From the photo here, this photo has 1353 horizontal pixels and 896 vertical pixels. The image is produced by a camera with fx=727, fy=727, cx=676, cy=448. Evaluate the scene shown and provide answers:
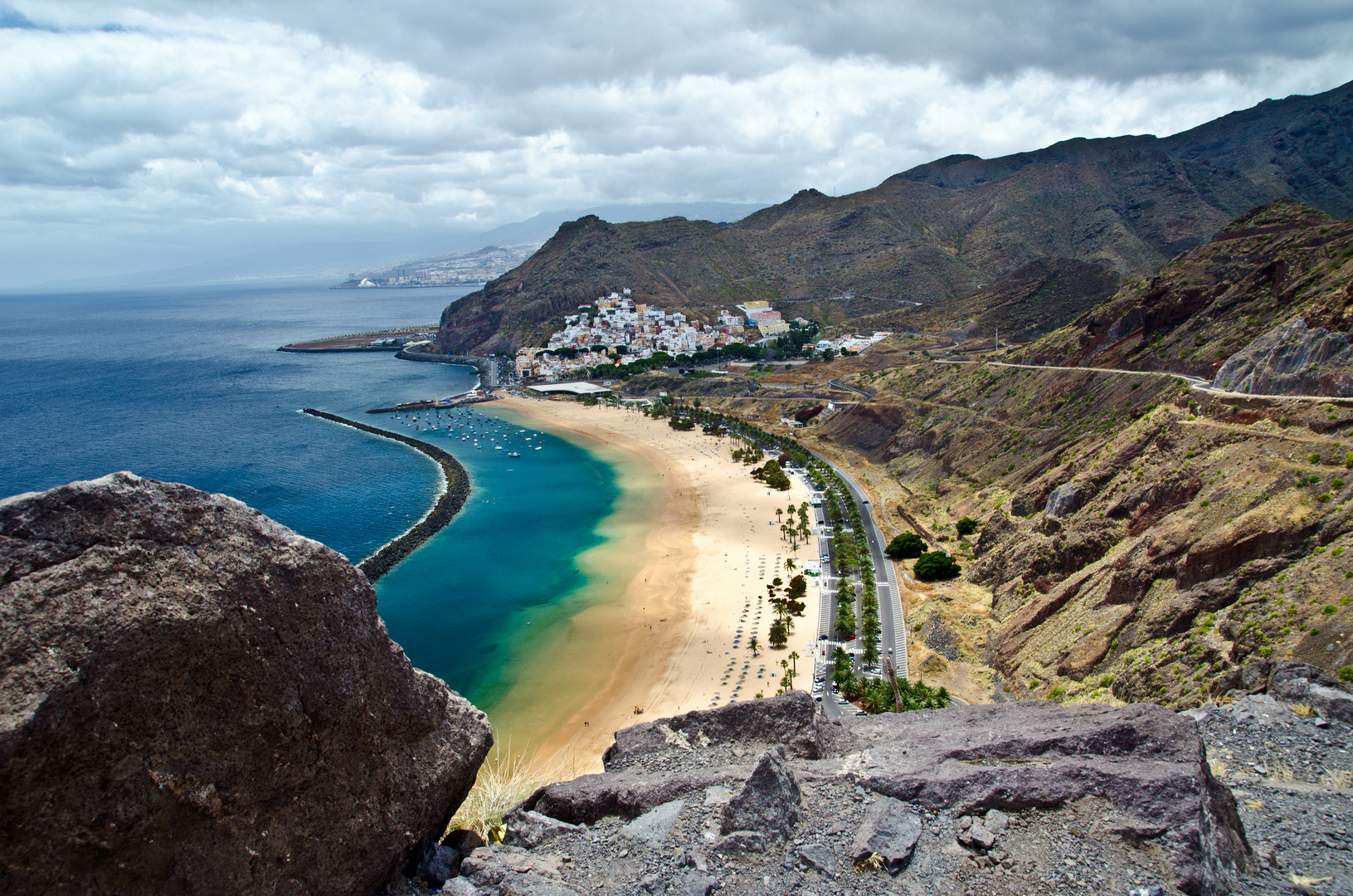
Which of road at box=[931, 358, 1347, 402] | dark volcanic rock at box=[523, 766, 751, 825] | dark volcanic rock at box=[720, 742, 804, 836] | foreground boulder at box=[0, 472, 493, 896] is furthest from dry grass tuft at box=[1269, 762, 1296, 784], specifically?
road at box=[931, 358, 1347, 402]

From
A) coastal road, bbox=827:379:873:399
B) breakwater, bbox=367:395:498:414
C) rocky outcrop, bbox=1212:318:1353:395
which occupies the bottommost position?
breakwater, bbox=367:395:498:414

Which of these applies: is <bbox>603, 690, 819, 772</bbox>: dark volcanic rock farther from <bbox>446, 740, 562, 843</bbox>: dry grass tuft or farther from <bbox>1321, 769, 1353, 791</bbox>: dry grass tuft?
→ <bbox>1321, 769, 1353, 791</bbox>: dry grass tuft

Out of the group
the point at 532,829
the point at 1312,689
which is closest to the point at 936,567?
the point at 1312,689

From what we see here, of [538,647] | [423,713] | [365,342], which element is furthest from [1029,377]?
[365,342]

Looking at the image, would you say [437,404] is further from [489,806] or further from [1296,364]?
[1296,364]

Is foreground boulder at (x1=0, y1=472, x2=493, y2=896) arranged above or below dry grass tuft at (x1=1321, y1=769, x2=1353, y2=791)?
above

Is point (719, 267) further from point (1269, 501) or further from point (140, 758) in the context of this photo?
point (140, 758)

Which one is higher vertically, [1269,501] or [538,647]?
[1269,501]

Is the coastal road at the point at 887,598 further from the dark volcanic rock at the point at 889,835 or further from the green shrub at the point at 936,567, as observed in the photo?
the dark volcanic rock at the point at 889,835
